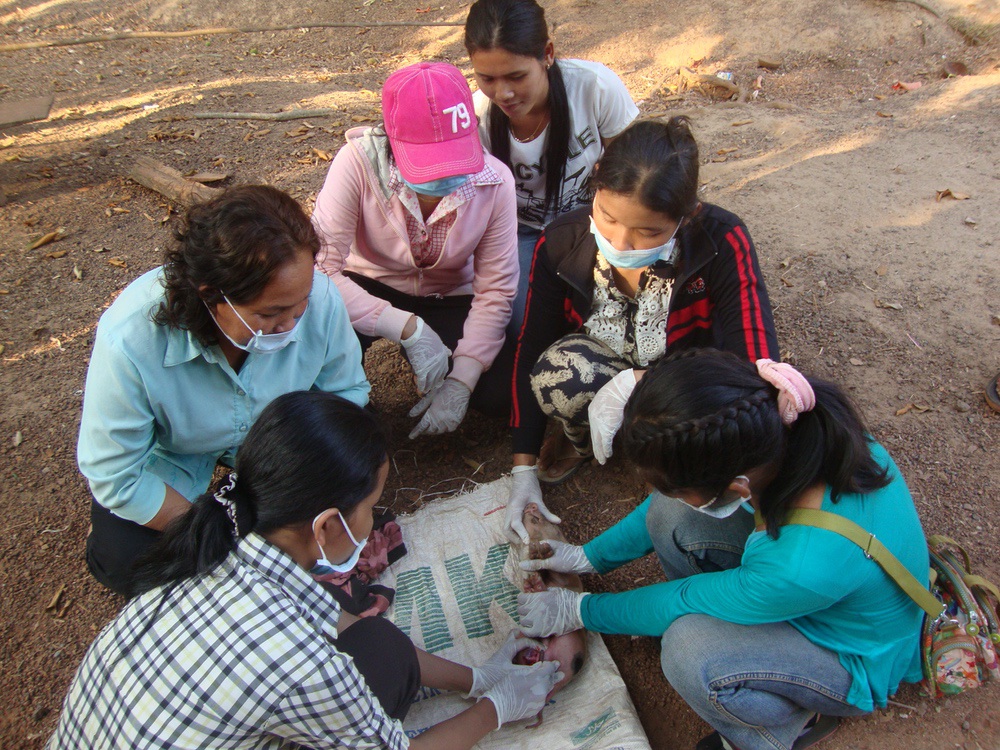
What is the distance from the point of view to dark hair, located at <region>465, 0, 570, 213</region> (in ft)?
7.55

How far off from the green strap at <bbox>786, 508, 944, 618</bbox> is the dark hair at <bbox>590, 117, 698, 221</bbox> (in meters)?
0.84

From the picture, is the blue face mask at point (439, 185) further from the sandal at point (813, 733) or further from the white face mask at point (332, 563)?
the sandal at point (813, 733)

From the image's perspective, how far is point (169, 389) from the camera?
5.74ft

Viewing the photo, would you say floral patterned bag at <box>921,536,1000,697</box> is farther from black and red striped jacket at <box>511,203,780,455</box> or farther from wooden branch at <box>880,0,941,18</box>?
wooden branch at <box>880,0,941,18</box>

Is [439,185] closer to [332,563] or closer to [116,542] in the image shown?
[332,563]

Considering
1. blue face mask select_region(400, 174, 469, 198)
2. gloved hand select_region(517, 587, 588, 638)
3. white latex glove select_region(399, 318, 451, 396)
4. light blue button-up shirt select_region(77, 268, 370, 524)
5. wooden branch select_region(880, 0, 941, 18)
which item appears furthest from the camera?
wooden branch select_region(880, 0, 941, 18)

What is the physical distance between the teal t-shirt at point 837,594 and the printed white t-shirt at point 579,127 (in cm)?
172

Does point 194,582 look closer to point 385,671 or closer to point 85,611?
point 385,671

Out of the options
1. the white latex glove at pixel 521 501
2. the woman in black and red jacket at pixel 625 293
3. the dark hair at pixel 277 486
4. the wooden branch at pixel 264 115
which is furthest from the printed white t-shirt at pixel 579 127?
the wooden branch at pixel 264 115

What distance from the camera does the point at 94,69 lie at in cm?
666

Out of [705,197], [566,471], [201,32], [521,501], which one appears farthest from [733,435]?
[201,32]

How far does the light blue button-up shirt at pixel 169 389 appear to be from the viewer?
1.66 m

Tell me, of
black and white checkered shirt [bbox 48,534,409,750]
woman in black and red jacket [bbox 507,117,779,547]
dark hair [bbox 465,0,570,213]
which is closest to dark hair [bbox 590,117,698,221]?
woman in black and red jacket [bbox 507,117,779,547]

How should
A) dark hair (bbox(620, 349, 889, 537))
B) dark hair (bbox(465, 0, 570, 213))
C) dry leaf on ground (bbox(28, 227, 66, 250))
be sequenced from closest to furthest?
dark hair (bbox(620, 349, 889, 537))
dark hair (bbox(465, 0, 570, 213))
dry leaf on ground (bbox(28, 227, 66, 250))
